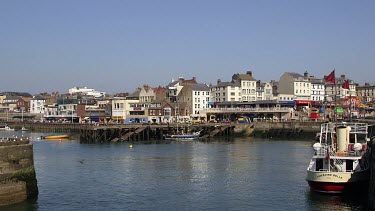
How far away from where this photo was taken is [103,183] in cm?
4631

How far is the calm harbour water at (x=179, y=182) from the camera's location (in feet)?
123

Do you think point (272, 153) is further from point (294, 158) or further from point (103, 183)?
point (103, 183)

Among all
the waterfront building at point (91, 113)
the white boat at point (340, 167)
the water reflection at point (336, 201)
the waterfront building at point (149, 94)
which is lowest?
the water reflection at point (336, 201)

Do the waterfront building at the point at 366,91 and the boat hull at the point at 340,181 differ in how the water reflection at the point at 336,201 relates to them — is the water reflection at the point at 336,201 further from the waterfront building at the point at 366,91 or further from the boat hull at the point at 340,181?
the waterfront building at the point at 366,91

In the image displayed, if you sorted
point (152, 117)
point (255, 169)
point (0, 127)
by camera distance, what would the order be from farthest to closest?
point (0, 127)
point (152, 117)
point (255, 169)

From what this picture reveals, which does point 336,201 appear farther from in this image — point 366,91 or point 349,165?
point 366,91

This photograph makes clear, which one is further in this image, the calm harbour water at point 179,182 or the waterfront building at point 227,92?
the waterfront building at point 227,92

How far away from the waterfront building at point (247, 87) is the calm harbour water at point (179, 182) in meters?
75.3

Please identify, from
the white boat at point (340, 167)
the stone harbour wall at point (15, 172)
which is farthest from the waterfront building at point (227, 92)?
the stone harbour wall at point (15, 172)

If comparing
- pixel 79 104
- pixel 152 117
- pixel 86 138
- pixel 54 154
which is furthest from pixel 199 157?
pixel 79 104

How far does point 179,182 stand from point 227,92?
9975cm

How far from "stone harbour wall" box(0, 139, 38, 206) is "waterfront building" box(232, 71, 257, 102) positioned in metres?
112

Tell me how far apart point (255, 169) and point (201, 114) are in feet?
271

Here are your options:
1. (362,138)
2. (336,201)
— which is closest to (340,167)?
(336,201)
